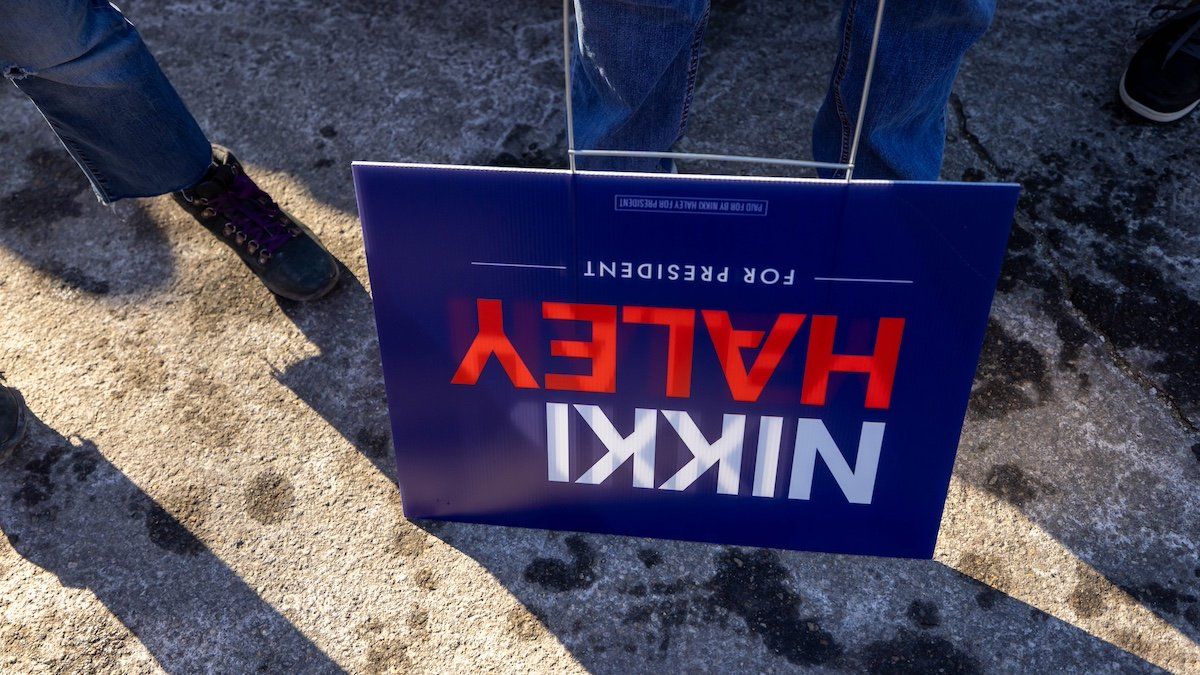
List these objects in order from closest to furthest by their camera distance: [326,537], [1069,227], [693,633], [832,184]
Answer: [832,184]
[693,633]
[326,537]
[1069,227]

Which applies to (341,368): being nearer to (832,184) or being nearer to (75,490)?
(75,490)

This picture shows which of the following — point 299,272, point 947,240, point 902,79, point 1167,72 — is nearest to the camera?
point 947,240

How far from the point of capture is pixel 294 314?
5.36 ft

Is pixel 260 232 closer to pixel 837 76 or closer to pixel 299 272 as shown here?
pixel 299 272

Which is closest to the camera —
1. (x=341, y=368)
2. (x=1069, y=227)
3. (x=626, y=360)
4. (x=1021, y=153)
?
(x=626, y=360)

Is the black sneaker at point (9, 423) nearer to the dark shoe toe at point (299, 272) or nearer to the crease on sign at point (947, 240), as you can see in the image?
the dark shoe toe at point (299, 272)

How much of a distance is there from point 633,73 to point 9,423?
1.04 m

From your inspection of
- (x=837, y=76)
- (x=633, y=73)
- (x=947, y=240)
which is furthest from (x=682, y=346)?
(x=837, y=76)

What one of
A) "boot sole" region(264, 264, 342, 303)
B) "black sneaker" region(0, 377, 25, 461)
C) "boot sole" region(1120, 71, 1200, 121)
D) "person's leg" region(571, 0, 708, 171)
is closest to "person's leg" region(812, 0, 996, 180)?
"person's leg" region(571, 0, 708, 171)

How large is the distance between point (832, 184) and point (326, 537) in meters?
0.83

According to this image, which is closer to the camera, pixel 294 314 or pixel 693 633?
pixel 693 633

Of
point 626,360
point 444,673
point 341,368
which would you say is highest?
point 626,360

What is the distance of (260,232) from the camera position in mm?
1644

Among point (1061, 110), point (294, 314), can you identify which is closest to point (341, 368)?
point (294, 314)
